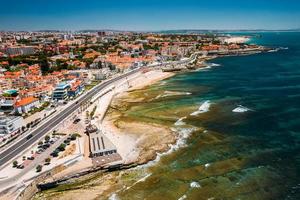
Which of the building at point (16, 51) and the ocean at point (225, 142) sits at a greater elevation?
the building at point (16, 51)

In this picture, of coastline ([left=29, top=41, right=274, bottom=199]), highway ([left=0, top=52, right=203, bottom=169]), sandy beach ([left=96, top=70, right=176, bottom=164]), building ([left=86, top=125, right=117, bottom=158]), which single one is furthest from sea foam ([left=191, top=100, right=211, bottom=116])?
highway ([left=0, top=52, right=203, bottom=169])

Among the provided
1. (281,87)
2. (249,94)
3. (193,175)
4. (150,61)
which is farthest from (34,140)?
(150,61)

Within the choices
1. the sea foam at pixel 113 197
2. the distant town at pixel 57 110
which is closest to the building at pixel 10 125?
the distant town at pixel 57 110

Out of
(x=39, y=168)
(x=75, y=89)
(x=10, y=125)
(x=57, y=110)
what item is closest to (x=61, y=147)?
(x=39, y=168)

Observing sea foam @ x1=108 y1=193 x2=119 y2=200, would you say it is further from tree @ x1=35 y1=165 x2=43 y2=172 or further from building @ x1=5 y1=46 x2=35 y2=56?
building @ x1=5 y1=46 x2=35 y2=56

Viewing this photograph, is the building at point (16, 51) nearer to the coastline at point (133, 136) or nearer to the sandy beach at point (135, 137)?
the coastline at point (133, 136)

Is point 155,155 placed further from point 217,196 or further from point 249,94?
point 249,94
